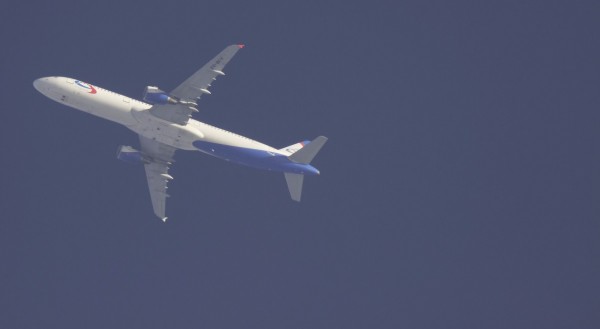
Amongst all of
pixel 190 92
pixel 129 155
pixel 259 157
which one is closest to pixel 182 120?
pixel 190 92

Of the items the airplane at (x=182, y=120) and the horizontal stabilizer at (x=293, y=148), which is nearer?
the airplane at (x=182, y=120)

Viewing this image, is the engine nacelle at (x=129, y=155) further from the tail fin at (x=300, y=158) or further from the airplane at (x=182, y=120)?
the tail fin at (x=300, y=158)

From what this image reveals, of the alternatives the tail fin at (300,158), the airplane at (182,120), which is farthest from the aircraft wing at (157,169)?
the tail fin at (300,158)

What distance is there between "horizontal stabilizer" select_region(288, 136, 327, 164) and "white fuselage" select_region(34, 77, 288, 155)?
194 centimetres

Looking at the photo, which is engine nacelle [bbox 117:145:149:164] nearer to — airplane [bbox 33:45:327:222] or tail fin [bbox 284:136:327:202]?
airplane [bbox 33:45:327:222]

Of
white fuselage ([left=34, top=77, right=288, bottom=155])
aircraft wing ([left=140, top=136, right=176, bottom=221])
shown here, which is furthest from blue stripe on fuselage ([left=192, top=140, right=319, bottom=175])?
aircraft wing ([left=140, top=136, right=176, bottom=221])

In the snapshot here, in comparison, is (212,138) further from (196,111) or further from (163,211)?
(163,211)

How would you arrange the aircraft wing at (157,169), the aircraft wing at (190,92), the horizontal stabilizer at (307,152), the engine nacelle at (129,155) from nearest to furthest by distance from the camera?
the aircraft wing at (190,92)
the horizontal stabilizer at (307,152)
the engine nacelle at (129,155)
the aircraft wing at (157,169)

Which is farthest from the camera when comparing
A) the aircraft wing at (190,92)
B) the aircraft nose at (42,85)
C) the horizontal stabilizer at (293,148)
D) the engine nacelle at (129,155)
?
the engine nacelle at (129,155)

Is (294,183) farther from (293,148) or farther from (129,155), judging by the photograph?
(129,155)

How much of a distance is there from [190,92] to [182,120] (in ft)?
9.67

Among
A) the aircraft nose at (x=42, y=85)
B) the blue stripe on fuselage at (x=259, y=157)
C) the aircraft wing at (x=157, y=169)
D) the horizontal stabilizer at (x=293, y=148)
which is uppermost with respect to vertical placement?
the aircraft nose at (x=42, y=85)

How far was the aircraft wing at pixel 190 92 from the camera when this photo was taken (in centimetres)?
9425

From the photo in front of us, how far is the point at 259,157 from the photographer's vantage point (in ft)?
320
